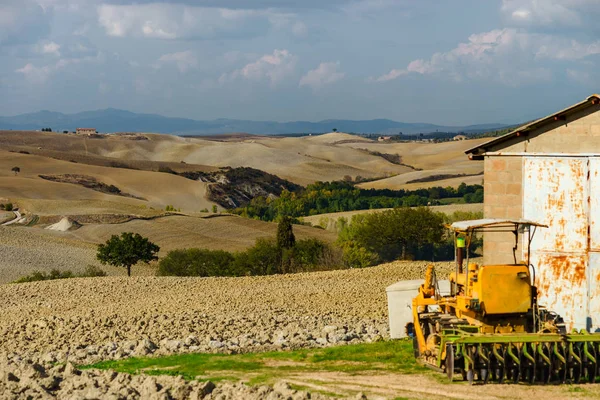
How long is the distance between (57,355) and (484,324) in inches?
291

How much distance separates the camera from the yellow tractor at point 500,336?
1332 cm

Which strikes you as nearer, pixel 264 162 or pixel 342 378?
pixel 342 378

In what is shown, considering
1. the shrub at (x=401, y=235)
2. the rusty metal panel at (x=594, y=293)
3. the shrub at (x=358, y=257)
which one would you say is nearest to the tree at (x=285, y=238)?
the shrub at (x=358, y=257)

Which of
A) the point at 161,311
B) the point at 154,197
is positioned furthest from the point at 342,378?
the point at 154,197

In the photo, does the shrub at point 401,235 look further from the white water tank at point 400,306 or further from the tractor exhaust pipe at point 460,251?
the tractor exhaust pipe at point 460,251

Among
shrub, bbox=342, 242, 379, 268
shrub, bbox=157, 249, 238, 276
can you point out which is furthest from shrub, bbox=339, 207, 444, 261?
shrub, bbox=157, 249, 238, 276

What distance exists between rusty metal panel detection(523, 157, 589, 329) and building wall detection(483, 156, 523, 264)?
25cm

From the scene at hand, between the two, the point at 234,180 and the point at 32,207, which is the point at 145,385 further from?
the point at 234,180

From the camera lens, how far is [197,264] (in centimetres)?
3994

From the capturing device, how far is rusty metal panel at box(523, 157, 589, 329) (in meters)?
18.3

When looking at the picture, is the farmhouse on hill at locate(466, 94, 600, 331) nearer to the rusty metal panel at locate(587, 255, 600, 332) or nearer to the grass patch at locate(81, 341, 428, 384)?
the rusty metal panel at locate(587, 255, 600, 332)

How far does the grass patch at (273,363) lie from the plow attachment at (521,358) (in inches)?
44.4

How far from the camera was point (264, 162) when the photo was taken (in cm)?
17562

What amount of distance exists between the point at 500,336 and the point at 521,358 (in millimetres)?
408
